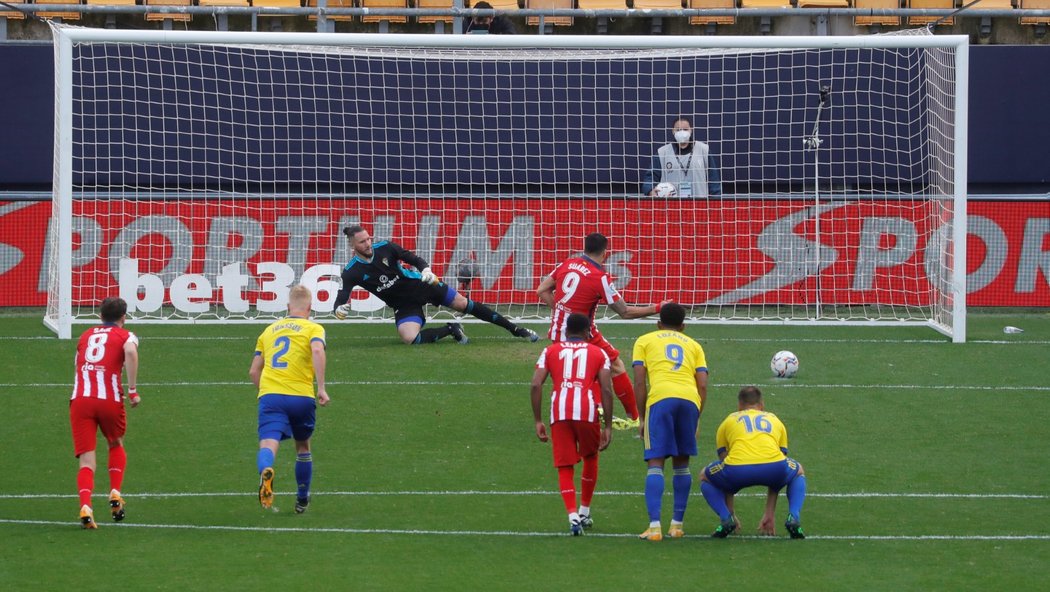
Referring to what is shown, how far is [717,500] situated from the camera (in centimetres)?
932

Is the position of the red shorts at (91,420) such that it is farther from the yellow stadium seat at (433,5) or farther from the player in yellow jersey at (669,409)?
the yellow stadium seat at (433,5)

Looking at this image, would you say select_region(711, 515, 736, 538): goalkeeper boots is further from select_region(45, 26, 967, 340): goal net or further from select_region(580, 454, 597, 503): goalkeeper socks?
select_region(45, 26, 967, 340): goal net

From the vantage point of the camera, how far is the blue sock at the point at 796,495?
30.4ft

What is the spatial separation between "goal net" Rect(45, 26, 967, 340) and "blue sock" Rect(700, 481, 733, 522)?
30.9ft

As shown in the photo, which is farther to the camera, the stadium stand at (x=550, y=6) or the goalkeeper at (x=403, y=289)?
the stadium stand at (x=550, y=6)

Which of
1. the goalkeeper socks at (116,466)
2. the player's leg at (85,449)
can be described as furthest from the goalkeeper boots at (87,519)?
the goalkeeper socks at (116,466)

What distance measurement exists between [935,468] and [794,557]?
10.5 feet

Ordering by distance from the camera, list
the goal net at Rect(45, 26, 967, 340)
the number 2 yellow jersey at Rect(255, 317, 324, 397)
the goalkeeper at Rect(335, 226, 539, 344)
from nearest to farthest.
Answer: the number 2 yellow jersey at Rect(255, 317, 324, 397) → the goalkeeper at Rect(335, 226, 539, 344) → the goal net at Rect(45, 26, 967, 340)

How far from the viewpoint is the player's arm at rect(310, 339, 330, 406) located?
9765 mm

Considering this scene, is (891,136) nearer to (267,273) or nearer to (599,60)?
(599,60)

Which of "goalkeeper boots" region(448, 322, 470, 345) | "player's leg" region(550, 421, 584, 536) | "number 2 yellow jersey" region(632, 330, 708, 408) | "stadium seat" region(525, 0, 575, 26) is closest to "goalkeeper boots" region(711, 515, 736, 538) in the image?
"number 2 yellow jersey" region(632, 330, 708, 408)

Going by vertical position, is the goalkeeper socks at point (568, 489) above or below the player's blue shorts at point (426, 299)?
below

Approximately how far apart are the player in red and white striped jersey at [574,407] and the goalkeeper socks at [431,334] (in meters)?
8.21

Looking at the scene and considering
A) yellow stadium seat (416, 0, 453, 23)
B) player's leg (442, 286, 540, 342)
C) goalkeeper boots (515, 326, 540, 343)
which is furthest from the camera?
yellow stadium seat (416, 0, 453, 23)
